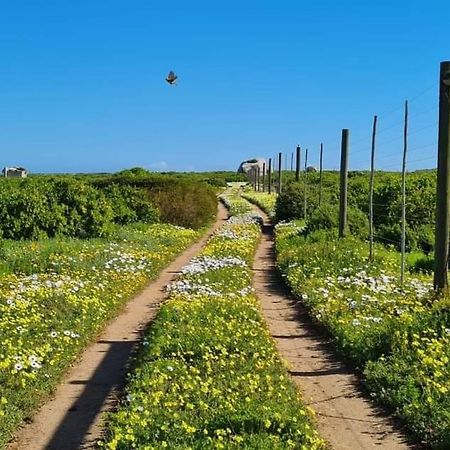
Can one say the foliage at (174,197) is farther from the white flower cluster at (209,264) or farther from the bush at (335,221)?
the white flower cluster at (209,264)

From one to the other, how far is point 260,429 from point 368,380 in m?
2.29

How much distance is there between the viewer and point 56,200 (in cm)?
2303

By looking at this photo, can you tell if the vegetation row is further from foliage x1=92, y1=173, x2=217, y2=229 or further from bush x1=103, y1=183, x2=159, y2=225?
foliage x1=92, y1=173, x2=217, y2=229

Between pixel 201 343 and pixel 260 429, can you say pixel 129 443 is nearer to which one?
pixel 260 429

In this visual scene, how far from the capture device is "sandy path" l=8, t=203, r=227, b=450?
6.60 meters

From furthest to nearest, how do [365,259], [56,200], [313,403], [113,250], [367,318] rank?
1. [56,200]
2. [113,250]
3. [365,259]
4. [367,318]
5. [313,403]

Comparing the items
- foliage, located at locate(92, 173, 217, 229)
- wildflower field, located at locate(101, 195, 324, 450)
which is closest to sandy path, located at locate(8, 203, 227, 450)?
wildflower field, located at locate(101, 195, 324, 450)

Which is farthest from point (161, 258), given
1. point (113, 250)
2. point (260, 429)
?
point (260, 429)

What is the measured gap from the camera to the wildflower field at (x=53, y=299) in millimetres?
7711

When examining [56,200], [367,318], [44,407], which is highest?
[56,200]

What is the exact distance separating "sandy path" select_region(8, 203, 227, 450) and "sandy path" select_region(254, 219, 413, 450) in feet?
7.59

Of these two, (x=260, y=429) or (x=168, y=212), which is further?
(x=168, y=212)

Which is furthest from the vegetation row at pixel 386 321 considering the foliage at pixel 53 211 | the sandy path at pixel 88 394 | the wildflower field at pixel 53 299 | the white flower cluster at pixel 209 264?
the foliage at pixel 53 211

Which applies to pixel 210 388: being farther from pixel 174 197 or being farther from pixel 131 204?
pixel 174 197
